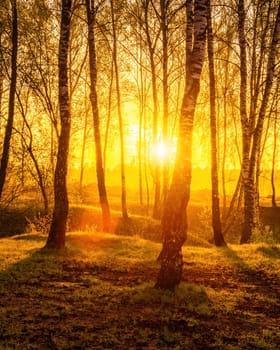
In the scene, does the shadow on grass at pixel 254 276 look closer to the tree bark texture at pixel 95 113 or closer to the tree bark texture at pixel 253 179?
the tree bark texture at pixel 253 179

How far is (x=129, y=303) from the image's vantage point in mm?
7922

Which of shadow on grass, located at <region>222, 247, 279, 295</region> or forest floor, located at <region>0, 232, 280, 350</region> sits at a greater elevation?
forest floor, located at <region>0, 232, 280, 350</region>

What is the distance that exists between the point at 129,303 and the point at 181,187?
2.68 meters

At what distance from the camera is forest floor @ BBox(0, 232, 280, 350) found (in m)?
6.06

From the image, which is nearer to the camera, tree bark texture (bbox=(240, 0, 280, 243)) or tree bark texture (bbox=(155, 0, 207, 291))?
tree bark texture (bbox=(155, 0, 207, 291))

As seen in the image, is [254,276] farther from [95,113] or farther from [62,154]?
[95,113]

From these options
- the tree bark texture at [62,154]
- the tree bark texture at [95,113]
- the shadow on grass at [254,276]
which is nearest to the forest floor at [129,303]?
the shadow on grass at [254,276]

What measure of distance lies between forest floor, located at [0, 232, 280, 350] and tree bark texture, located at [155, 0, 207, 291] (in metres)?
0.51

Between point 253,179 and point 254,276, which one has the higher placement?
point 253,179

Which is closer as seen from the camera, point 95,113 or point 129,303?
point 129,303

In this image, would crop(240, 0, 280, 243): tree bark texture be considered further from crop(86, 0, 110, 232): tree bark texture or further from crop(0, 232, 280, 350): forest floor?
crop(86, 0, 110, 232): tree bark texture

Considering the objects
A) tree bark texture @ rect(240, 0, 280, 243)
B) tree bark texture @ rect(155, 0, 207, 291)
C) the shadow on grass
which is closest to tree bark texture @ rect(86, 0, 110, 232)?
tree bark texture @ rect(240, 0, 280, 243)

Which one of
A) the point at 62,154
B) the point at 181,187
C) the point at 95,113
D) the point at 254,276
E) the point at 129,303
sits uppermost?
the point at 95,113

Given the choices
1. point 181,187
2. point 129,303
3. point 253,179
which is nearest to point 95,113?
point 253,179
